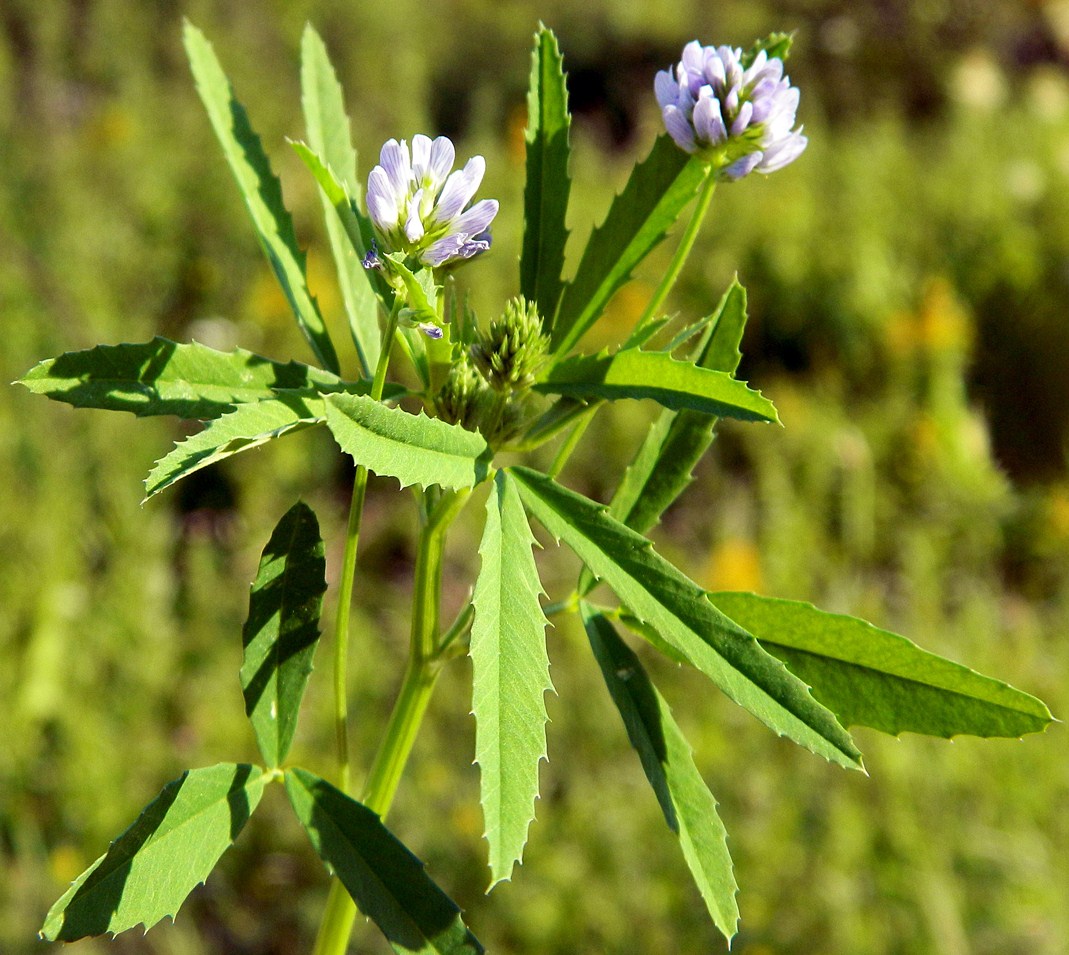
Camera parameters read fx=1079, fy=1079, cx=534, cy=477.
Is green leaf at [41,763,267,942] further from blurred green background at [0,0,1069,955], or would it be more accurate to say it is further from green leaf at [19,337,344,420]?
blurred green background at [0,0,1069,955]

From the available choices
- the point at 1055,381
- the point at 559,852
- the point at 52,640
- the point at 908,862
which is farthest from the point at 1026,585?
the point at 52,640

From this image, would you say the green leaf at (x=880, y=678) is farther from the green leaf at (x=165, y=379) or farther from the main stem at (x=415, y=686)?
the green leaf at (x=165, y=379)

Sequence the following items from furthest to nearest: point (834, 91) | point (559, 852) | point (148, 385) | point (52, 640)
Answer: point (834, 91) < point (52, 640) < point (559, 852) < point (148, 385)

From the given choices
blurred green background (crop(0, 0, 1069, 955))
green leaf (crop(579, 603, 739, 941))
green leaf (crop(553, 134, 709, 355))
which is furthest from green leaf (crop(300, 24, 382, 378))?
blurred green background (crop(0, 0, 1069, 955))

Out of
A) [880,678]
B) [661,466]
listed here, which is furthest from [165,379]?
[880,678]

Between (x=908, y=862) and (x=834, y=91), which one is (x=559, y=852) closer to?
(x=908, y=862)

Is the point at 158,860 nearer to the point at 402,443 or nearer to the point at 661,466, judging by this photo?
the point at 402,443
